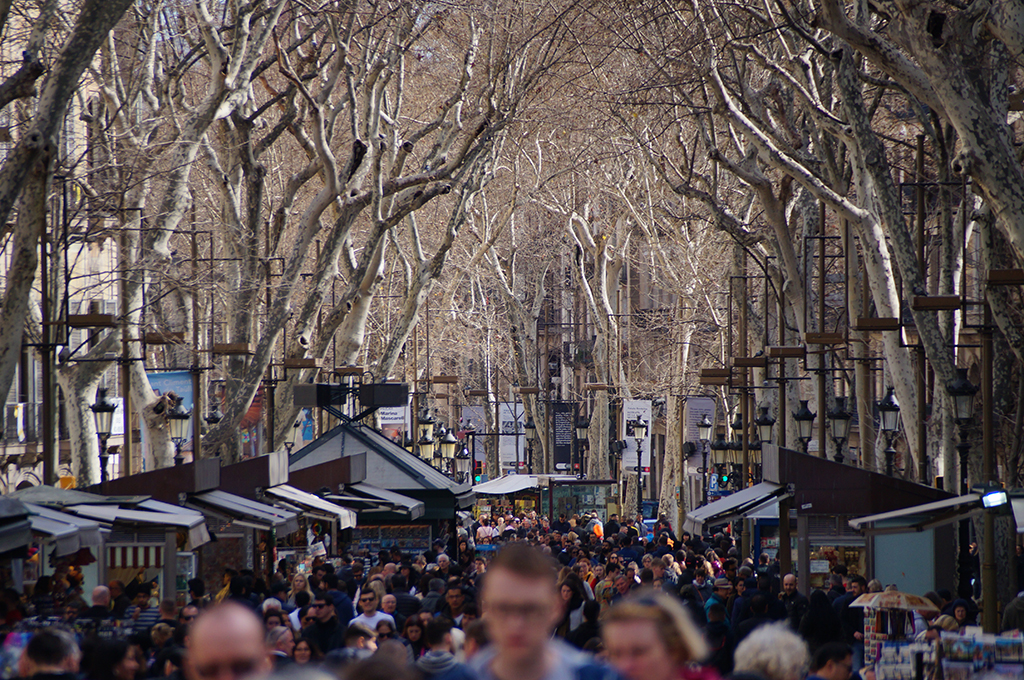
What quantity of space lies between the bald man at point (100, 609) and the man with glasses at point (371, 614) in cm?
202

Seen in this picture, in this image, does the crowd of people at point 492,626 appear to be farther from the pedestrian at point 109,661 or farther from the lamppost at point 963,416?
the lamppost at point 963,416

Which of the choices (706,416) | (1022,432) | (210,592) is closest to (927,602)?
(1022,432)

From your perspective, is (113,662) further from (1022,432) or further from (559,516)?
(559,516)

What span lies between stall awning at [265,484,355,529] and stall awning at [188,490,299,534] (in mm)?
1304

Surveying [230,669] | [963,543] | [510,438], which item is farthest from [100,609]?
[510,438]

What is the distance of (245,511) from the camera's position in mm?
15477

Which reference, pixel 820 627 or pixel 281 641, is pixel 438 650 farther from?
pixel 820 627

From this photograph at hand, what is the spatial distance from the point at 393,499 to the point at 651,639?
59.3ft

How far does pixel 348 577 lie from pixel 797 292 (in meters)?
9.95

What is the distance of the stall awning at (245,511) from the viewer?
15.5m

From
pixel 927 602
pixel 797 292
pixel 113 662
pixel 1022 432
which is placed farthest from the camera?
pixel 797 292

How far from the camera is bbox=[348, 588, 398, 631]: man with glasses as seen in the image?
9648mm

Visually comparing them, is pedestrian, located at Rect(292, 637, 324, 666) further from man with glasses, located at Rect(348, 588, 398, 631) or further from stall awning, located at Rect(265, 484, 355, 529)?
stall awning, located at Rect(265, 484, 355, 529)

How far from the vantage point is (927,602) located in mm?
11227
